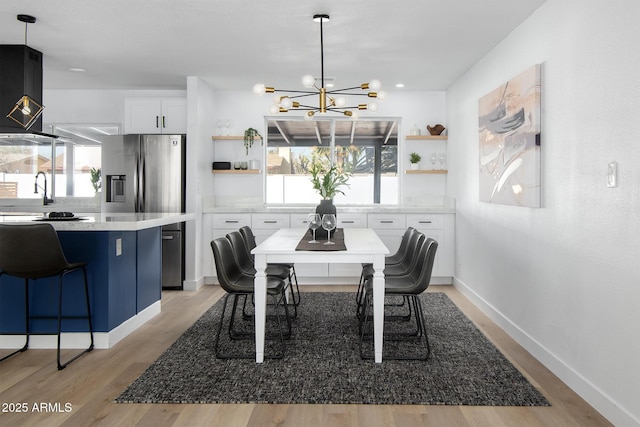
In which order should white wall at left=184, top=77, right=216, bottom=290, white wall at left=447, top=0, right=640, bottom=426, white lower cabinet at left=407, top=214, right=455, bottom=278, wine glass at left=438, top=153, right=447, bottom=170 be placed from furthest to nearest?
wine glass at left=438, top=153, right=447, bottom=170 < white lower cabinet at left=407, top=214, right=455, bottom=278 < white wall at left=184, top=77, right=216, bottom=290 < white wall at left=447, top=0, right=640, bottom=426

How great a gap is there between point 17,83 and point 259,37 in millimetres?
2195

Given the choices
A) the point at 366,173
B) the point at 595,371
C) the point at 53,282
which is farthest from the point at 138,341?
the point at 366,173

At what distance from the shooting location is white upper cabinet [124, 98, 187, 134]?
5.68 meters

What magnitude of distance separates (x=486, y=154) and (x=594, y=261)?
1.84 m

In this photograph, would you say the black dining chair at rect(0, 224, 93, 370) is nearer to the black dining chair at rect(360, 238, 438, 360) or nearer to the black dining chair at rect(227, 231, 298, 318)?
the black dining chair at rect(227, 231, 298, 318)

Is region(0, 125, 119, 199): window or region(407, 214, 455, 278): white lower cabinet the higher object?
region(0, 125, 119, 199): window

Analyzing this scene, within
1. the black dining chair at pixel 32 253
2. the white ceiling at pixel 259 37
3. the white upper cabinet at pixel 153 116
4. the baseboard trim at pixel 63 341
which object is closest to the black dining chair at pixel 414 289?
the white ceiling at pixel 259 37

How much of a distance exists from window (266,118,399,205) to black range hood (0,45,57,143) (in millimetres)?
2833

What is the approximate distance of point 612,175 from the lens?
2.23 m

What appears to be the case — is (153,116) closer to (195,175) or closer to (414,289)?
(195,175)

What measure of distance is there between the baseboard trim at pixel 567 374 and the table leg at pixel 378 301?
109cm

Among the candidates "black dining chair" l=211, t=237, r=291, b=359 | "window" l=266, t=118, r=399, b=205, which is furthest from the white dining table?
"window" l=266, t=118, r=399, b=205

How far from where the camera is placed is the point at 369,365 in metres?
2.87

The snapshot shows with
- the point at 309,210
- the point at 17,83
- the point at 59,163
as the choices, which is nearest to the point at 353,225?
the point at 309,210
